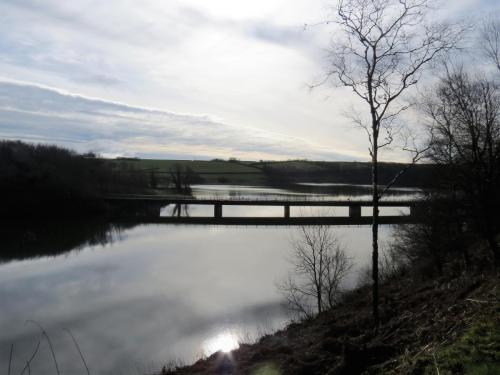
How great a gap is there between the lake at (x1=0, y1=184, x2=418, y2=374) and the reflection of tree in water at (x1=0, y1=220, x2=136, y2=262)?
228mm

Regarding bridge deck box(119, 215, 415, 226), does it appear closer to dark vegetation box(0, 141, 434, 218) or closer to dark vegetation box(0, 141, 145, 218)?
dark vegetation box(0, 141, 434, 218)

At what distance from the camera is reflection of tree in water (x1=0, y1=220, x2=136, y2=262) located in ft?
145

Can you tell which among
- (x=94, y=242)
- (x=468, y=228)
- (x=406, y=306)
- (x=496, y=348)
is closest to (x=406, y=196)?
(x=94, y=242)

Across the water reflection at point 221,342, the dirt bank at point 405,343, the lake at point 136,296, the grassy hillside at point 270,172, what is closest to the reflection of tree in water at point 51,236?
the lake at point 136,296

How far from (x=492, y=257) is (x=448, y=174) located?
632cm

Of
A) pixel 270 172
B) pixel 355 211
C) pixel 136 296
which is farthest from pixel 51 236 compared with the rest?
pixel 270 172

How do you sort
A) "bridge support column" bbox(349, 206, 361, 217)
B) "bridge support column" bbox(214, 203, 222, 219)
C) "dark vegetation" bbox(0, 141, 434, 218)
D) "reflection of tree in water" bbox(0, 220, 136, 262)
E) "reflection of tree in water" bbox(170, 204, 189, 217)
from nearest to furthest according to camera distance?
"reflection of tree in water" bbox(0, 220, 136, 262) < "dark vegetation" bbox(0, 141, 434, 218) < "bridge support column" bbox(349, 206, 361, 217) < "bridge support column" bbox(214, 203, 222, 219) < "reflection of tree in water" bbox(170, 204, 189, 217)

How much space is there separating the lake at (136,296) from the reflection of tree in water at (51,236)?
228 millimetres

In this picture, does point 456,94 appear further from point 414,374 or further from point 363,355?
point 414,374

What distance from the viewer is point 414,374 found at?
19.4 ft

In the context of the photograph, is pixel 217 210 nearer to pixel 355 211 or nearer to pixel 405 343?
pixel 355 211

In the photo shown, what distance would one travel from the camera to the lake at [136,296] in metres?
18.2

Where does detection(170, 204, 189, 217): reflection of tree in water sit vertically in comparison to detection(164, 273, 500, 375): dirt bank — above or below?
below

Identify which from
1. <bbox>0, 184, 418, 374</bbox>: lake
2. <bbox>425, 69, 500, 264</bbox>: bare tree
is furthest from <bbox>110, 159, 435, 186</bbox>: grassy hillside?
<bbox>425, 69, 500, 264</bbox>: bare tree
